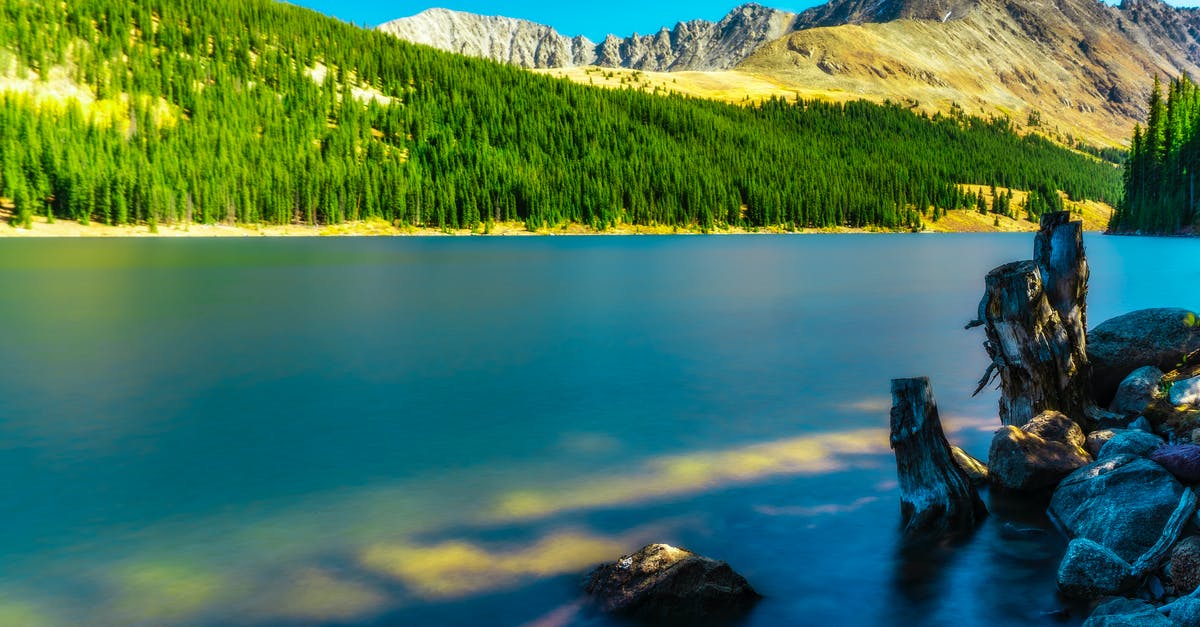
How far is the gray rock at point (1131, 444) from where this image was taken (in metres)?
11.5

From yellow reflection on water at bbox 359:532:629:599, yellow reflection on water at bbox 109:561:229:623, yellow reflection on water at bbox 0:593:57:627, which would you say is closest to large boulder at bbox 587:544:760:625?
yellow reflection on water at bbox 359:532:629:599

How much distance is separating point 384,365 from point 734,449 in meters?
12.8

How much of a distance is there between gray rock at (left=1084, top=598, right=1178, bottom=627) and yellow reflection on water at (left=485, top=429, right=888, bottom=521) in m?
5.87

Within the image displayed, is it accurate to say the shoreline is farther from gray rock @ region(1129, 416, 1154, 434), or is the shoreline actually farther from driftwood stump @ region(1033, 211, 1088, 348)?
gray rock @ region(1129, 416, 1154, 434)

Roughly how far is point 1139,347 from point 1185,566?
28.7 ft

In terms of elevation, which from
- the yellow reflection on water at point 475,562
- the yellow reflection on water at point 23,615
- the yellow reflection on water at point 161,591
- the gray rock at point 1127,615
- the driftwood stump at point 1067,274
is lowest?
the yellow reflection on water at point 23,615

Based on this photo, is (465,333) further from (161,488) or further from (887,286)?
(887,286)

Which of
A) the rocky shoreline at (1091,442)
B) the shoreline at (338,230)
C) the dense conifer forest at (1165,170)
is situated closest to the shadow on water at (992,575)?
the rocky shoreline at (1091,442)

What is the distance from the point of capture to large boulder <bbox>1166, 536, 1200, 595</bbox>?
7.98 meters

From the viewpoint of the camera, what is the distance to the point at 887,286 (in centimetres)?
5188

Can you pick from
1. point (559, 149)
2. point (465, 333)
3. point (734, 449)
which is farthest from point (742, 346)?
point (559, 149)

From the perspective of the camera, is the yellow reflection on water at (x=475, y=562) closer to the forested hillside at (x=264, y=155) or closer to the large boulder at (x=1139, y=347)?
the large boulder at (x=1139, y=347)

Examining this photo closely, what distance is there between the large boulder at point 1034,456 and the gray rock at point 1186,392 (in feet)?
6.61

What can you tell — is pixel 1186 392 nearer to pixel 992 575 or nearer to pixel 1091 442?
pixel 1091 442
